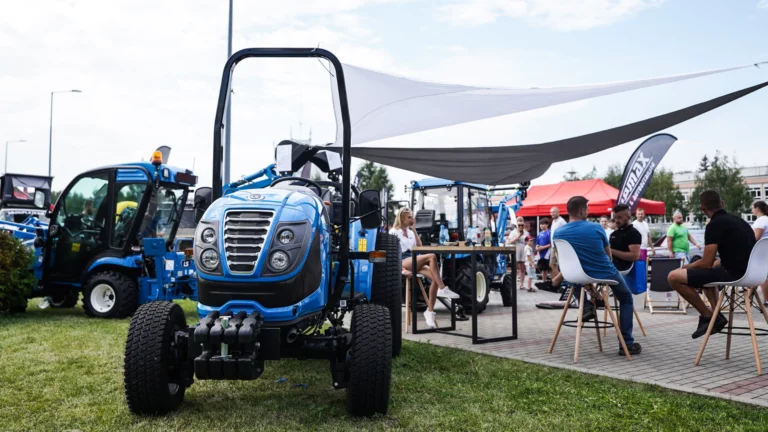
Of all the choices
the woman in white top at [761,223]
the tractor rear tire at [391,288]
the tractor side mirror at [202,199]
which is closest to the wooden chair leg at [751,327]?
the tractor rear tire at [391,288]

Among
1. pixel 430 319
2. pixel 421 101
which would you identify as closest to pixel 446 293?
pixel 430 319

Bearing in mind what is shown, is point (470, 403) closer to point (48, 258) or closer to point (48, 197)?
point (48, 258)

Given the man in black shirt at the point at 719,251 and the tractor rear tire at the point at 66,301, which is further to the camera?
the tractor rear tire at the point at 66,301

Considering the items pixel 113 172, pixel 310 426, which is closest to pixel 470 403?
pixel 310 426

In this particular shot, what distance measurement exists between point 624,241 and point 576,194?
53.6 feet

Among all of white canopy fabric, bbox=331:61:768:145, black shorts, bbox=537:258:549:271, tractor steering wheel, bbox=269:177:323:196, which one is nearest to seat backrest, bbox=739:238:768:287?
white canopy fabric, bbox=331:61:768:145

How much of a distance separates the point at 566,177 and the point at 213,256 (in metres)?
72.5

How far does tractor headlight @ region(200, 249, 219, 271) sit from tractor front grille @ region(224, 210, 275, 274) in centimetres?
8

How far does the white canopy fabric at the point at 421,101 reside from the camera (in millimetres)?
6508

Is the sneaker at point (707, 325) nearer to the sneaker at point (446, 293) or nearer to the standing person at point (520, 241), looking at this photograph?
the sneaker at point (446, 293)

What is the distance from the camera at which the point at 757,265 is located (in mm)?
5395

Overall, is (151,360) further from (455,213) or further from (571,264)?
(455,213)

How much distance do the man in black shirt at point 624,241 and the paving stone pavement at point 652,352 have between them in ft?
2.96

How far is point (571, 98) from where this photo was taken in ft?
20.8
